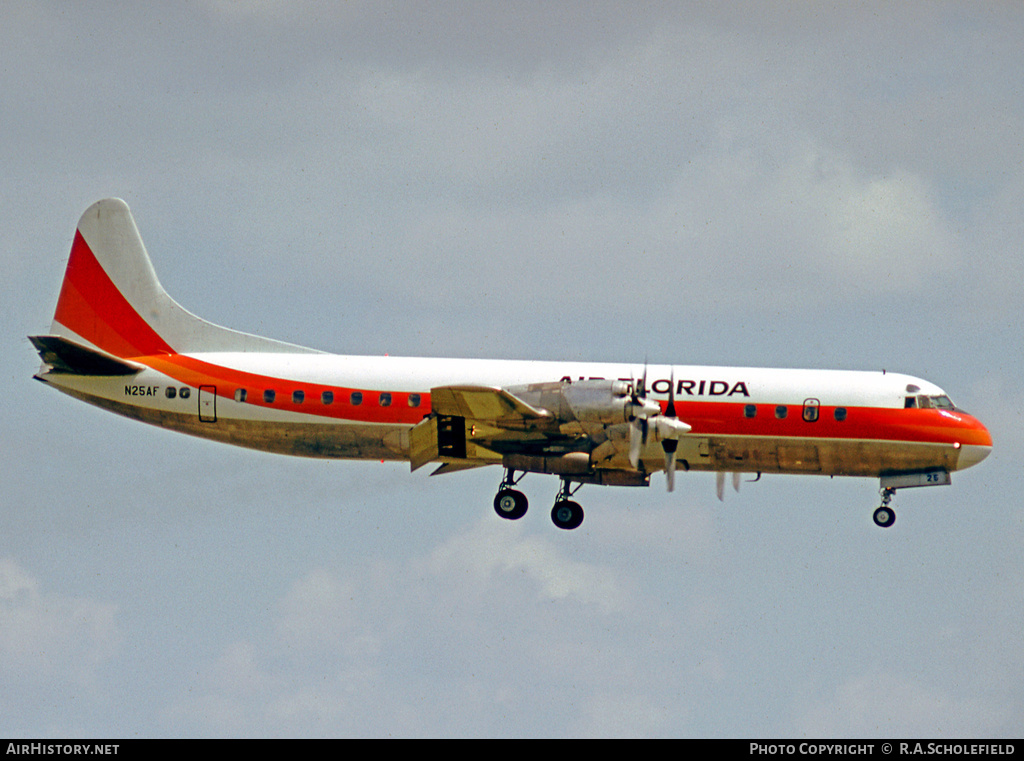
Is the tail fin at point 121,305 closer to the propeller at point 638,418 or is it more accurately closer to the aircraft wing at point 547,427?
the aircraft wing at point 547,427

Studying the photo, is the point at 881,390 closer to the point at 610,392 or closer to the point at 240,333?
the point at 610,392

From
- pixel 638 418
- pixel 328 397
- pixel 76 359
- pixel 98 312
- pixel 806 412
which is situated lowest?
pixel 638 418

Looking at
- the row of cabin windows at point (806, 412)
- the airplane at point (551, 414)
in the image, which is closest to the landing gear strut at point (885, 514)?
the airplane at point (551, 414)

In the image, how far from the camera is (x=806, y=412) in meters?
47.2

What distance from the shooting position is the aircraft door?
4934 centimetres

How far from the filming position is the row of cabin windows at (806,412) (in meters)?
47.2

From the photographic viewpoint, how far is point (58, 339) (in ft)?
159

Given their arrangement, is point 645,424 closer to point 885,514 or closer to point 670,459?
point 670,459

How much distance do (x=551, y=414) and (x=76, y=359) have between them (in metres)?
16.6

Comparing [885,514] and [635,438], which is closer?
[635,438]

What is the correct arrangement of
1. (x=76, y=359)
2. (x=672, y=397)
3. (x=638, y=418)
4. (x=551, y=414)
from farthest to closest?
(x=76, y=359)
(x=672, y=397)
(x=551, y=414)
(x=638, y=418)

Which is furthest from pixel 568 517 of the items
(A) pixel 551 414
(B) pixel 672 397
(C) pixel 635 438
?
(B) pixel 672 397
